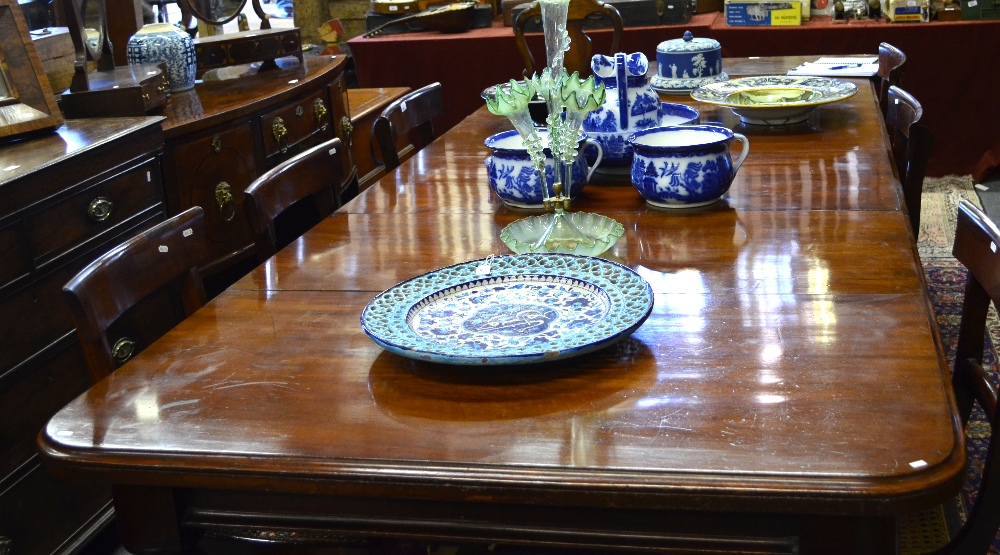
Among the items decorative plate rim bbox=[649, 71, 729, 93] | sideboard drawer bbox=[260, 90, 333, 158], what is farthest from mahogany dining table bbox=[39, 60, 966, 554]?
sideboard drawer bbox=[260, 90, 333, 158]

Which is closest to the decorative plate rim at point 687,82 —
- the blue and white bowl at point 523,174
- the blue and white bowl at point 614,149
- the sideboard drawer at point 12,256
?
the blue and white bowl at point 614,149

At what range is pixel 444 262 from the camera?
1.46 m

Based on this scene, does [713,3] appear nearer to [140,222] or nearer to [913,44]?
[913,44]

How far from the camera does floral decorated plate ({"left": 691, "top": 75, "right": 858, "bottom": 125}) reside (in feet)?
7.04

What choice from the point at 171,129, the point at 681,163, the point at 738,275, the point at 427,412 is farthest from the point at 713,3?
the point at 427,412

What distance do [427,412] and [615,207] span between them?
30.5 inches

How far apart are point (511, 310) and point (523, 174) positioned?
500 mm

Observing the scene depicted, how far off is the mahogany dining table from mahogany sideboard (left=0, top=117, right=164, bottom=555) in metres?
0.64

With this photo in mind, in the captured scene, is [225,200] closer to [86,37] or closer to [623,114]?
[86,37]

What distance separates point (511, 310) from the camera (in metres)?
1.21

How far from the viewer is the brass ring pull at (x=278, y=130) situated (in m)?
2.83

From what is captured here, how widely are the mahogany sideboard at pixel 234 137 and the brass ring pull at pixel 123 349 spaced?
452mm

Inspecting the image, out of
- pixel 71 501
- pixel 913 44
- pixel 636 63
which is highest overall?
pixel 636 63

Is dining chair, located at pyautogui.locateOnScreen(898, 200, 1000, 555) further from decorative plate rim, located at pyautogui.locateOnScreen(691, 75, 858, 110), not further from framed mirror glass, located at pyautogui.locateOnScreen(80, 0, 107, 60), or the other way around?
framed mirror glass, located at pyautogui.locateOnScreen(80, 0, 107, 60)
